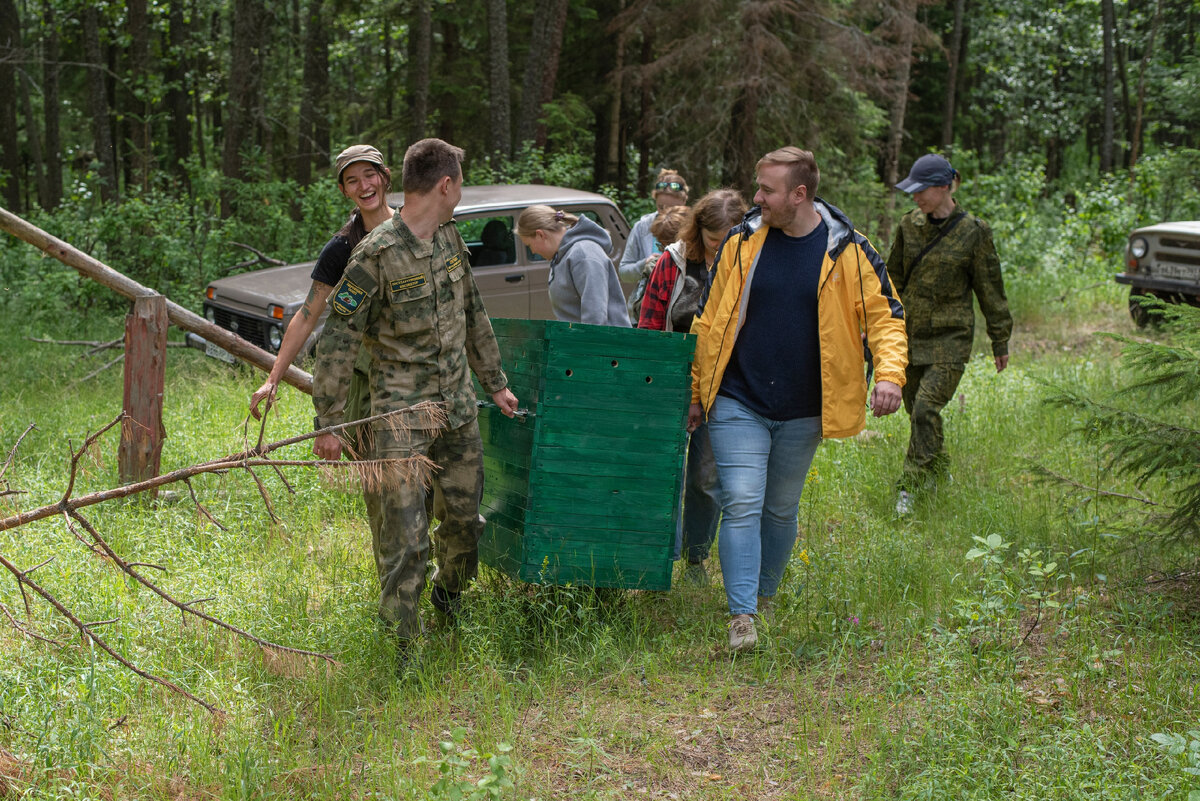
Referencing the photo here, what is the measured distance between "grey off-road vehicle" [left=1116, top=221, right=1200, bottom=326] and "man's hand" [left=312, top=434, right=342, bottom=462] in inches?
366

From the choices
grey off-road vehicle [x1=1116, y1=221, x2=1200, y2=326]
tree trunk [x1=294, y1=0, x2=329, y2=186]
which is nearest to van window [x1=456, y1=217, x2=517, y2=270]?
grey off-road vehicle [x1=1116, y1=221, x2=1200, y2=326]

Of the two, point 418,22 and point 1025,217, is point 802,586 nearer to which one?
point 1025,217

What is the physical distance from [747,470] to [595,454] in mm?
611

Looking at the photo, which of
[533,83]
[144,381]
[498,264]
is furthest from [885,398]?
[533,83]

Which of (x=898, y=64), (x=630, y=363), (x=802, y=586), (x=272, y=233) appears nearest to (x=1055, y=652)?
(x=802, y=586)

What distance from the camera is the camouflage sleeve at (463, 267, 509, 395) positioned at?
4297 mm

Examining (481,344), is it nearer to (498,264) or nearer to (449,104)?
(498,264)

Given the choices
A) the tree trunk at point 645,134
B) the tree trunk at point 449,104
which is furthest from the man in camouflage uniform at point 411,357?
the tree trunk at point 449,104

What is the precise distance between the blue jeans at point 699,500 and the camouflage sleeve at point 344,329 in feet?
5.60

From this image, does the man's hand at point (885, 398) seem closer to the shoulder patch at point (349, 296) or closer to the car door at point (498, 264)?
the shoulder patch at point (349, 296)

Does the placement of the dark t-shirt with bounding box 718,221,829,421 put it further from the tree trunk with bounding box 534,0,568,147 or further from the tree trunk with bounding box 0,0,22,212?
the tree trunk with bounding box 0,0,22,212

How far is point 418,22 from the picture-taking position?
1838 centimetres

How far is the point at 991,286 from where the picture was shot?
20.5 feet

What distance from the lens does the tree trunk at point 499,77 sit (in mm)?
16062
